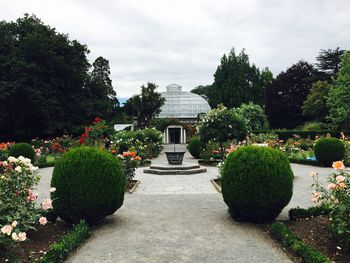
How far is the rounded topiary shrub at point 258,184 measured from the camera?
6.77m

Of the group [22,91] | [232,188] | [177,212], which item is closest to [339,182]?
[232,188]

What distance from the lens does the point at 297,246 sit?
17.2ft

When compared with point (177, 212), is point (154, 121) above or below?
above

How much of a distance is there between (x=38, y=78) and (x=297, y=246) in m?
30.1

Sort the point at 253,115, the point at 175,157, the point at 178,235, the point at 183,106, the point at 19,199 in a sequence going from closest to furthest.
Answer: the point at 19,199 < the point at 178,235 < the point at 175,157 < the point at 253,115 < the point at 183,106

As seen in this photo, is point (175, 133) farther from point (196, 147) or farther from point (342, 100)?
point (196, 147)

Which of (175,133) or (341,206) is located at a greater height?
(175,133)

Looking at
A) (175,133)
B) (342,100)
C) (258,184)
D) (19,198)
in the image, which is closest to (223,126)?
(258,184)

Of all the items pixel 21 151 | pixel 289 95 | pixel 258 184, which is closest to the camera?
pixel 258 184

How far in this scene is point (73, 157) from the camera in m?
6.88

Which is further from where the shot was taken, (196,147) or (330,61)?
(330,61)

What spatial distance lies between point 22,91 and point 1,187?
25996 mm

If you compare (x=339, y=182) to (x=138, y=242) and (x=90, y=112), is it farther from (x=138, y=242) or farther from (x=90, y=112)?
(x=90, y=112)

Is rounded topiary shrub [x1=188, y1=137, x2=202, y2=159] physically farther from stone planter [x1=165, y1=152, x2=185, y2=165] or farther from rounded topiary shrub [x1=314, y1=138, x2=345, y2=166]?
rounded topiary shrub [x1=314, y1=138, x2=345, y2=166]
